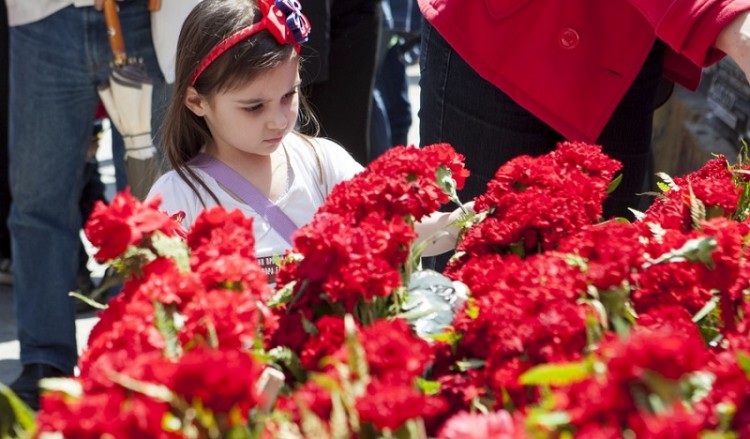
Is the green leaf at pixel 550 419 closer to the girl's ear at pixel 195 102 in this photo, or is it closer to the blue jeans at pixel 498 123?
the blue jeans at pixel 498 123

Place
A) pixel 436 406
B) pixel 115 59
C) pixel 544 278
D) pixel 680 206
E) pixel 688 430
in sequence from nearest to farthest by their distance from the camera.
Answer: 1. pixel 688 430
2. pixel 436 406
3. pixel 544 278
4. pixel 680 206
5. pixel 115 59

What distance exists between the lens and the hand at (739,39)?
1.67 meters

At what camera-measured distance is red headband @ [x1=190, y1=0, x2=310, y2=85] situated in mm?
2223

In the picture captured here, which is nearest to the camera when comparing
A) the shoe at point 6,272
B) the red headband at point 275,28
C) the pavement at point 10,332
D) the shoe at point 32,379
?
the red headband at point 275,28

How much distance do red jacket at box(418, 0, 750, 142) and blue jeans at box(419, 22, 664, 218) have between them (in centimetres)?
6

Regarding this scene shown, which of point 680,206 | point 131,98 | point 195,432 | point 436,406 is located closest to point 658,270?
point 680,206

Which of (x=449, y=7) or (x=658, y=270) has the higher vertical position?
(x=449, y=7)

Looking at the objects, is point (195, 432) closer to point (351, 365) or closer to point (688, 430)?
point (351, 365)

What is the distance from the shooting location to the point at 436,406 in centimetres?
115

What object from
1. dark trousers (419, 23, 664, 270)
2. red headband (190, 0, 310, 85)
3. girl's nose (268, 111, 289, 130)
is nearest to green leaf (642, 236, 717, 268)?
dark trousers (419, 23, 664, 270)

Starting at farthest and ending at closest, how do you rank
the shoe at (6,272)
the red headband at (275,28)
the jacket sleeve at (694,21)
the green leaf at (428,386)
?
1. the shoe at (6,272)
2. the red headband at (275,28)
3. the jacket sleeve at (694,21)
4. the green leaf at (428,386)

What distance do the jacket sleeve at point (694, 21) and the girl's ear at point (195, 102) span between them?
3.09 ft

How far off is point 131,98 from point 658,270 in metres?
1.94

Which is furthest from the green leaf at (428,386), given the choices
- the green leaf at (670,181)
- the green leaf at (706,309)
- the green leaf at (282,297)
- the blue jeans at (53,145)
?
the blue jeans at (53,145)
